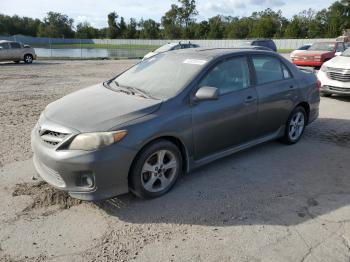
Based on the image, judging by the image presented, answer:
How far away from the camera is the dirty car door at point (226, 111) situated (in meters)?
4.37

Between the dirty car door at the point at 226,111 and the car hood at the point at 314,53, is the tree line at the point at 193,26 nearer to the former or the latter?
the car hood at the point at 314,53

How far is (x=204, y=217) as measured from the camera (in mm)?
3723

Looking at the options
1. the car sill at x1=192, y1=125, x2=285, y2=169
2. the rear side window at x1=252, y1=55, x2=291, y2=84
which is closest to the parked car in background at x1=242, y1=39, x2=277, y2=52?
the rear side window at x1=252, y1=55, x2=291, y2=84

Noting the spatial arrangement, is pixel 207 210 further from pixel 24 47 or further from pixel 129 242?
pixel 24 47

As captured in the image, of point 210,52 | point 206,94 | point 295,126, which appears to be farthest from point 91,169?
point 295,126

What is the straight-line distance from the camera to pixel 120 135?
362 cm

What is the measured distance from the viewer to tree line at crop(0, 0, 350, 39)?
68312mm

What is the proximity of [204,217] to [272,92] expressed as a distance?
97.7 inches

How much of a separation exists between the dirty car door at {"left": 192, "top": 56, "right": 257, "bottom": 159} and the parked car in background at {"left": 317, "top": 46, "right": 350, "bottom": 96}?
563 centimetres

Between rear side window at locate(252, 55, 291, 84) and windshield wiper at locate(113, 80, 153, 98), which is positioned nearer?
windshield wiper at locate(113, 80, 153, 98)

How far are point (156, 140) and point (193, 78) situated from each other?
970mm

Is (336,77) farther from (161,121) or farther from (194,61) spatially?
(161,121)

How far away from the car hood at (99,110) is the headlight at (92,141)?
73 mm

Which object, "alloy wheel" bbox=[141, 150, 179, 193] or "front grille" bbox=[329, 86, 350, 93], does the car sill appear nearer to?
"alloy wheel" bbox=[141, 150, 179, 193]
